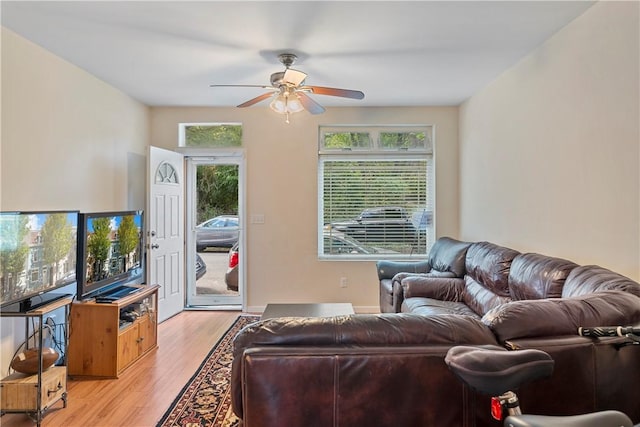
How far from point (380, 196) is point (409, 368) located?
363 centimetres

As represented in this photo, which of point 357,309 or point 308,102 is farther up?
point 308,102

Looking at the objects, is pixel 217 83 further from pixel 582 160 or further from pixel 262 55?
pixel 582 160

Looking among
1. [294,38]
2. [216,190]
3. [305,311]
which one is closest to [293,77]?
[294,38]

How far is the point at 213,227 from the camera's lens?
4.89 meters

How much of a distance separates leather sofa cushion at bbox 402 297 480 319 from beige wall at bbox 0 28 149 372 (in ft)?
9.77

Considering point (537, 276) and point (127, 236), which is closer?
point (537, 276)

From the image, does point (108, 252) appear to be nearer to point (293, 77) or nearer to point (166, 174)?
point (166, 174)

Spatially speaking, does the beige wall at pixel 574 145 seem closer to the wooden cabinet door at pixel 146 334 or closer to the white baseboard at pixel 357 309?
the white baseboard at pixel 357 309

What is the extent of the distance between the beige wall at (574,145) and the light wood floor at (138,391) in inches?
117

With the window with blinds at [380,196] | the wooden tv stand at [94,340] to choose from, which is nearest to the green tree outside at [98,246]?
the wooden tv stand at [94,340]

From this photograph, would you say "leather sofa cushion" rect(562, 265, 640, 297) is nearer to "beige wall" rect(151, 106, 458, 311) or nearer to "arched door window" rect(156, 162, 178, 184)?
"beige wall" rect(151, 106, 458, 311)

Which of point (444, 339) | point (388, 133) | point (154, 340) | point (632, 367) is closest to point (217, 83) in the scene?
point (388, 133)

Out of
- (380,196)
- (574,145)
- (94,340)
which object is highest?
(574,145)

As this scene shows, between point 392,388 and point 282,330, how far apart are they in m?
0.43
